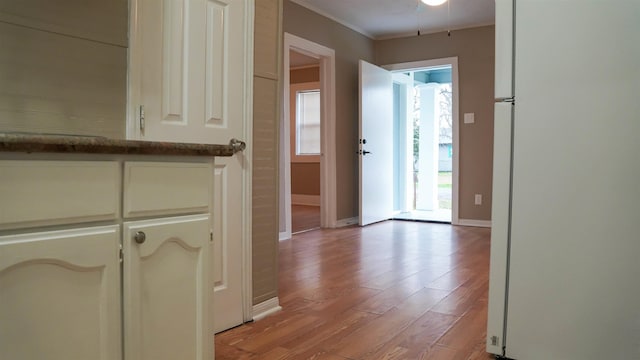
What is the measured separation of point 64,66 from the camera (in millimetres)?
1587

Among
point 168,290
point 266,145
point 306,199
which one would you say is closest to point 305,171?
point 306,199

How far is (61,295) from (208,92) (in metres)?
1.18

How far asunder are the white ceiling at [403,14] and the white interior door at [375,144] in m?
0.53

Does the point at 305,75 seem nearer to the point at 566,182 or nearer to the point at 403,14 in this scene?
the point at 403,14

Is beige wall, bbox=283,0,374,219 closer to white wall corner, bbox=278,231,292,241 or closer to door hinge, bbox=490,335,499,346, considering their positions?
white wall corner, bbox=278,231,292,241

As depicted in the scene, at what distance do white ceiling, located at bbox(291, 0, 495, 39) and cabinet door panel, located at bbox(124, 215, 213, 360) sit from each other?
4.08 metres

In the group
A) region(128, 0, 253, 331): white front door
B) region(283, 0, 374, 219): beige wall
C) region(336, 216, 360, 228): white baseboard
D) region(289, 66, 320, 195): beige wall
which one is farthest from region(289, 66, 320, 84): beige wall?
region(128, 0, 253, 331): white front door

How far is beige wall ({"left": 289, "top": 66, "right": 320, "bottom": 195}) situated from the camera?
7.91 meters

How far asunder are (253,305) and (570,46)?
1.70m

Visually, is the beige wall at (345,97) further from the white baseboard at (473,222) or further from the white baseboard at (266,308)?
the white baseboard at (266,308)

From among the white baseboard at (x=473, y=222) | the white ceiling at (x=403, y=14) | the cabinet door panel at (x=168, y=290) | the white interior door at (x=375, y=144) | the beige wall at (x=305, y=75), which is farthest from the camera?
the beige wall at (x=305, y=75)

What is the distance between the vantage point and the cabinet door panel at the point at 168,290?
1030 millimetres

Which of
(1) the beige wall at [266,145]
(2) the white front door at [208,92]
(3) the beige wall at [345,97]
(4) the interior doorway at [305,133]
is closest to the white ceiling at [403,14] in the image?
(3) the beige wall at [345,97]

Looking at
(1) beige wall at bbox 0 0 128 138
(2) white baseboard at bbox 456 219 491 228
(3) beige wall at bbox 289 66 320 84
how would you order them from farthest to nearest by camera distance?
(3) beige wall at bbox 289 66 320 84
(2) white baseboard at bbox 456 219 491 228
(1) beige wall at bbox 0 0 128 138
